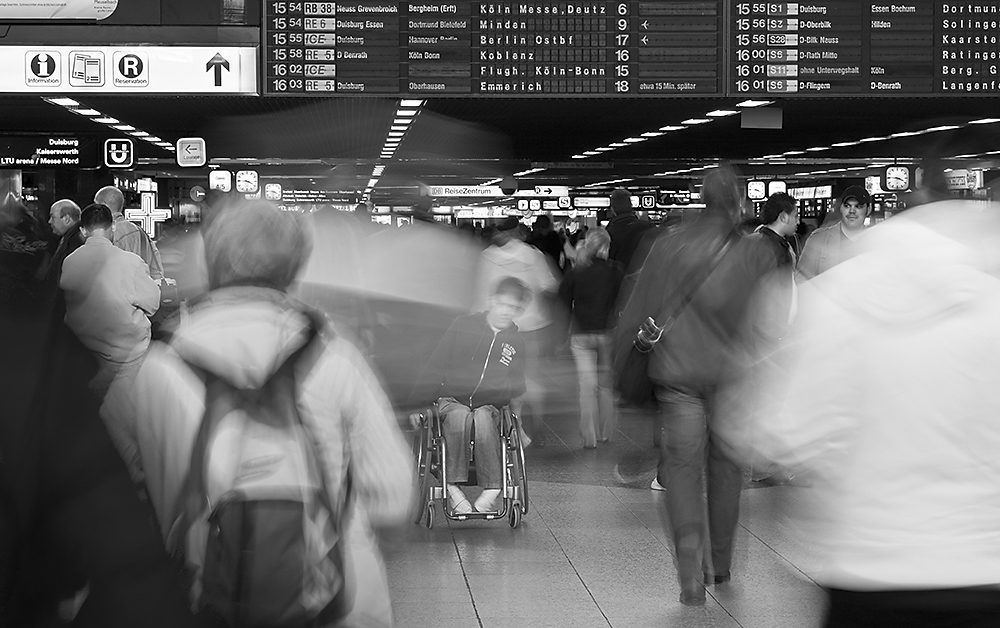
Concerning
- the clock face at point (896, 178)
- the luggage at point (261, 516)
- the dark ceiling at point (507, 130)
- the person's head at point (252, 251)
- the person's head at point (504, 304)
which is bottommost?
the luggage at point (261, 516)

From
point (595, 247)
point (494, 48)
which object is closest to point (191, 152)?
point (595, 247)

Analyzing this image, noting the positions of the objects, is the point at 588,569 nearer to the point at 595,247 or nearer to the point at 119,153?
the point at 595,247

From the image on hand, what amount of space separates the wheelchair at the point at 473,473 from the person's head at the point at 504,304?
508mm

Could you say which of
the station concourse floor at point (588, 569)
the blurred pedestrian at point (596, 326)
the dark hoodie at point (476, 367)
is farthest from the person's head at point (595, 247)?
the dark hoodie at point (476, 367)

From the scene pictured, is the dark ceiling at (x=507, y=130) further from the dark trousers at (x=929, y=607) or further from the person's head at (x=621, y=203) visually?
the dark trousers at (x=929, y=607)

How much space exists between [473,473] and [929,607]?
515cm

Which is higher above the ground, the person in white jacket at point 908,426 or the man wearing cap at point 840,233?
the man wearing cap at point 840,233

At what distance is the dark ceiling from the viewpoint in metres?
14.8

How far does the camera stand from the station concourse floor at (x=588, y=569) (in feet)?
19.0

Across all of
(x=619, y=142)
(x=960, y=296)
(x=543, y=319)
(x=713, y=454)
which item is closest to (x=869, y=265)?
(x=960, y=296)

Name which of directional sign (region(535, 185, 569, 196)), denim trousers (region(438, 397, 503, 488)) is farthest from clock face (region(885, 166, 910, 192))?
directional sign (region(535, 185, 569, 196))

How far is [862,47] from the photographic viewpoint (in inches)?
358

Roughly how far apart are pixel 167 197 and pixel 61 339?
43141 millimetres

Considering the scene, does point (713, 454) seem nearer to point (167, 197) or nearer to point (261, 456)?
point (261, 456)
